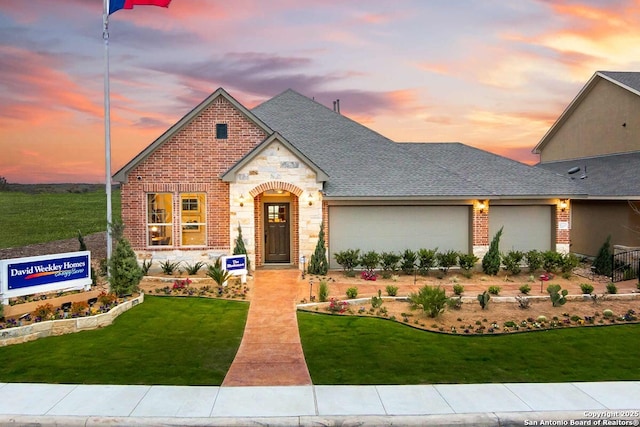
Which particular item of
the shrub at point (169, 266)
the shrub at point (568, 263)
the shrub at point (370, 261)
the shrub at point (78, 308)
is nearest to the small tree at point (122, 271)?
the shrub at point (78, 308)

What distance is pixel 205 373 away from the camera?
821cm

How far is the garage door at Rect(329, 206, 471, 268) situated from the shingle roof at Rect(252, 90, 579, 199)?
89 cm

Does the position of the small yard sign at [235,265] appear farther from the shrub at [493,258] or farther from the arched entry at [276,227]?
the shrub at [493,258]

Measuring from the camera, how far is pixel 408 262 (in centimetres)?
1777

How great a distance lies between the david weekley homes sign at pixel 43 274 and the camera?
35.7 feet

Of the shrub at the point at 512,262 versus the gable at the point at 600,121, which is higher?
the gable at the point at 600,121

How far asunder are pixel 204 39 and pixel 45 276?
1490cm

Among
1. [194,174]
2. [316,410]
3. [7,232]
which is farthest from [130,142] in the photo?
[316,410]

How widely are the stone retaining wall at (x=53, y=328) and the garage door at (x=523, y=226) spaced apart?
596 inches

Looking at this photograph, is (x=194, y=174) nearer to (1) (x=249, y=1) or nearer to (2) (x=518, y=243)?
(1) (x=249, y=1)

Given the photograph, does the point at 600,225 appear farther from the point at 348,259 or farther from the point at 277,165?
the point at 277,165

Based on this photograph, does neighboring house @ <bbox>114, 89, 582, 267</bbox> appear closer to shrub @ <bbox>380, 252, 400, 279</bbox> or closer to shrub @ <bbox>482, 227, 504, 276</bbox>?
shrub @ <bbox>482, 227, 504, 276</bbox>

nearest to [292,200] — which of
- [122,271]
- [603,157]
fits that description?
[122,271]

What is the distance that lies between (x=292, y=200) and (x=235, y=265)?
14.7 ft
